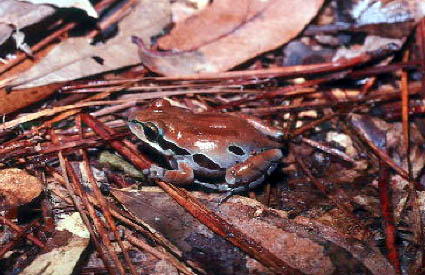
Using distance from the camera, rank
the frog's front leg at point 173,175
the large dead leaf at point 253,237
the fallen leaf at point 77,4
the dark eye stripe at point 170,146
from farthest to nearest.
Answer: the fallen leaf at point 77,4 < the dark eye stripe at point 170,146 < the frog's front leg at point 173,175 < the large dead leaf at point 253,237

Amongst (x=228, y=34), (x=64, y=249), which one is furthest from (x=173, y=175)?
(x=228, y=34)

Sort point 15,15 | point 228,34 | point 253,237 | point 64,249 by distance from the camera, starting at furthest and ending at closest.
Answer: point 228,34, point 15,15, point 253,237, point 64,249

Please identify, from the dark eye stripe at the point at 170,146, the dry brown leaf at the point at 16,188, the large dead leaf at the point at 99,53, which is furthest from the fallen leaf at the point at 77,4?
the dry brown leaf at the point at 16,188

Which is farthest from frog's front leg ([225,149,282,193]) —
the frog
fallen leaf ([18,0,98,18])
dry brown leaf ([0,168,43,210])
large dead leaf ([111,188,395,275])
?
fallen leaf ([18,0,98,18])

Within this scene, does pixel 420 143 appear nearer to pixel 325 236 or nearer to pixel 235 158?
pixel 325 236

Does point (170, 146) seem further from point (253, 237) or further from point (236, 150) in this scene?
point (253, 237)

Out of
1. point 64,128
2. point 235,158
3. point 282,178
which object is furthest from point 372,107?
point 64,128

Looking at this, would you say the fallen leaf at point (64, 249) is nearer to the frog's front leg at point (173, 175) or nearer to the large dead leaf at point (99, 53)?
the frog's front leg at point (173, 175)
